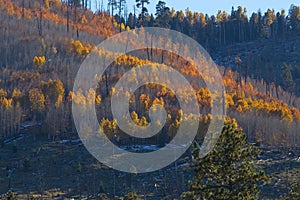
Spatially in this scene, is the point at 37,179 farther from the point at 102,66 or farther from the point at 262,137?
the point at 102,66

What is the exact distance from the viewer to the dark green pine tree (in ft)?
56.6

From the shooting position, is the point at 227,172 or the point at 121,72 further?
the point at 121,72

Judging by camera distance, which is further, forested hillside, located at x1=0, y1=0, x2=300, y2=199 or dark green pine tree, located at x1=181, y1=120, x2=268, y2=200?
forested hillside, located at x1=0, y1=0, x2=300, y2=199

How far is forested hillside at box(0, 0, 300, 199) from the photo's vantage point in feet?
239

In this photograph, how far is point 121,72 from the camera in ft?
313

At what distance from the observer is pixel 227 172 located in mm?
17312

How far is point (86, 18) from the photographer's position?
134 metres

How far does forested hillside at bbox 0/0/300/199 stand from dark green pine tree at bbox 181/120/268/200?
35521mm

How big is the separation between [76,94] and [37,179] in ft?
86.5

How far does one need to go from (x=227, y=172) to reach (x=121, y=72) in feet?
259

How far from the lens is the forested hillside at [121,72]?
7288cm

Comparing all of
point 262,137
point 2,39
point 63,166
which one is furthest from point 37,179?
point 2,39

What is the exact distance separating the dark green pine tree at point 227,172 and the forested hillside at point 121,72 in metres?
35.5

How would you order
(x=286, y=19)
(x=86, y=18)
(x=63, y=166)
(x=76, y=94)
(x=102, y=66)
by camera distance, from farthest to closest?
(x=286, y=19)
(x=86, y=18)
(x=102, y=66)
(x=76, y=94)
(x=63, y=166)
